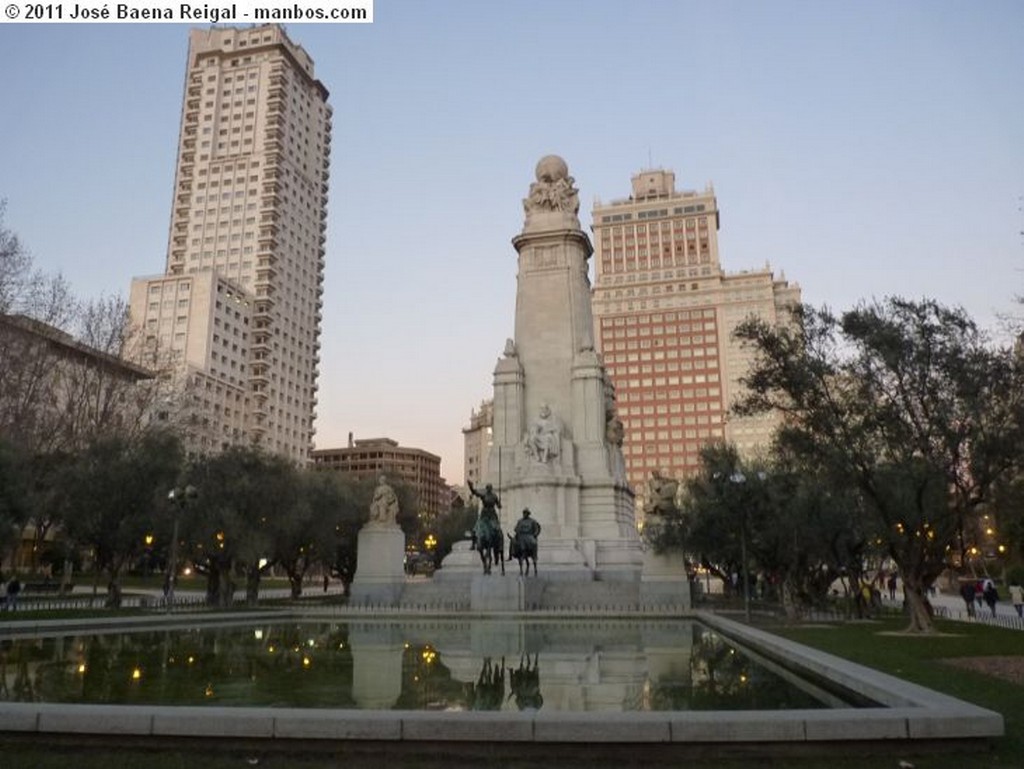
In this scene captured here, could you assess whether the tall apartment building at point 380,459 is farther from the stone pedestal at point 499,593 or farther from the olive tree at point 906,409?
the olive tree at point 906,409

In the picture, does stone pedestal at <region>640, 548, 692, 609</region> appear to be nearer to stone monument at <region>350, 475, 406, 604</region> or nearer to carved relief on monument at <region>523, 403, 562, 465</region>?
carved relief on monument at <region>523, 403, 562, 465</region>

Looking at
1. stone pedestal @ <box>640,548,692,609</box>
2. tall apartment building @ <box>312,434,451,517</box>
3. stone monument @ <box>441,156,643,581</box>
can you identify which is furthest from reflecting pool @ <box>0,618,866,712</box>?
tall apartment building @ <box>312,434,451,517</box>

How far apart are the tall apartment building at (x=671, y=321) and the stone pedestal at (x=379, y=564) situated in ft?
322

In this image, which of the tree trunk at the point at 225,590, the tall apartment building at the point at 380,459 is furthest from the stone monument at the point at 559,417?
the tall apartment building at the point at 380,459

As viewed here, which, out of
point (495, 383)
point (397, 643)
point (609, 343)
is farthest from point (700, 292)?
point (397, 643)

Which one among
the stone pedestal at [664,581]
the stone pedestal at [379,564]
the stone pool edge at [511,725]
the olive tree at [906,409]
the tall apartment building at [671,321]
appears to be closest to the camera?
the stone pool edge at [511,725]

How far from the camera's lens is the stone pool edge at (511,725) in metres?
7.06

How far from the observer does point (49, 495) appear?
3441 centimetres

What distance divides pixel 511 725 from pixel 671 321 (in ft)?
462

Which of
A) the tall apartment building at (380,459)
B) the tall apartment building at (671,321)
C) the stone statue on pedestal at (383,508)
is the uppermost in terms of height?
the tall apartment building at (671,321)

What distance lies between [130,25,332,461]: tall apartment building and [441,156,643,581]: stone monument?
7402 cm

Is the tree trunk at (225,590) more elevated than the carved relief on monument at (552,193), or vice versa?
the carved relief on monument at (552,193)

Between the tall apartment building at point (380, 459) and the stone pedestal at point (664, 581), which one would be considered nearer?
the stone pedestal at point (664, 581)

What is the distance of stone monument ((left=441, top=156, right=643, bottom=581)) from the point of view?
127 ft
